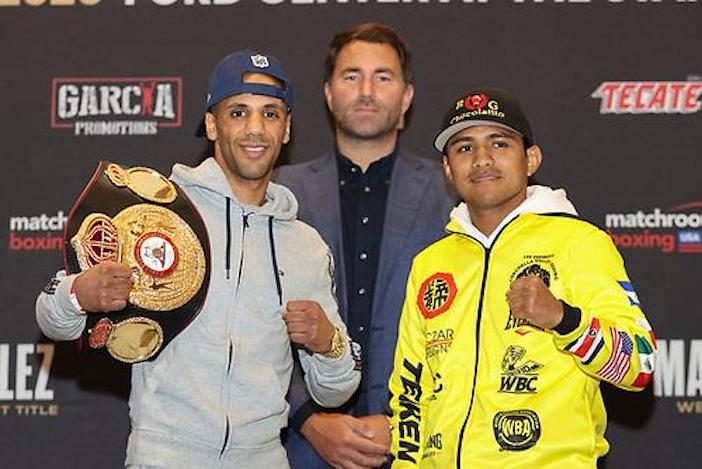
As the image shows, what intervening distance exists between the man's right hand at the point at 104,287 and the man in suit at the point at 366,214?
89 centimetres

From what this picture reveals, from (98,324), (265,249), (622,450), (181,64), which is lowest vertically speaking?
(622,450)

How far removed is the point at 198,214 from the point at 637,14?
1829mm

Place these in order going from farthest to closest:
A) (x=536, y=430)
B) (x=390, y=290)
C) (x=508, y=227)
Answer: (x=390, y=290) < (x=508, y=227) < (x=536, y=430)

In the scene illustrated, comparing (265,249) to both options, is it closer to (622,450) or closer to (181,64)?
(181,64)

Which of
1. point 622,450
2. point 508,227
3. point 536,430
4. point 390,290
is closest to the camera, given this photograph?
point 536,430

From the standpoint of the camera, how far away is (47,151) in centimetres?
361

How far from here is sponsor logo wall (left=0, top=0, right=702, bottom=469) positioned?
3498 millimetres

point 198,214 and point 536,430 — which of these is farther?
point 198,214

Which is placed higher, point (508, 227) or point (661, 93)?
point (661, 93)

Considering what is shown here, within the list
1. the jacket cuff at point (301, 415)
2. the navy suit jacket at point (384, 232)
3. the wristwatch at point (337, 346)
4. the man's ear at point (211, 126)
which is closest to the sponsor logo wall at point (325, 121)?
the navy suit jacket at point (384, 232)

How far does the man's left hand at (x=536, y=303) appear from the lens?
6.91 ft

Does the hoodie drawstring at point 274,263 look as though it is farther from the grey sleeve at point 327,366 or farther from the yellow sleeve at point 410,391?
the yellow sleeve at point 410,391

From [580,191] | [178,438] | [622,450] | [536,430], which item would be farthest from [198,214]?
[622,450]

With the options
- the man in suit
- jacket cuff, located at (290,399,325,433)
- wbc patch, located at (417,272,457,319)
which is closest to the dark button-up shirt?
the man in suit
